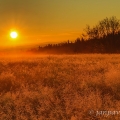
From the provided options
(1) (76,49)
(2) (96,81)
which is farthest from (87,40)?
(2) (96,81)

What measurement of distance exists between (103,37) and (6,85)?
2411 inches

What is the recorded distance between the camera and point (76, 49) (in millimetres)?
71188

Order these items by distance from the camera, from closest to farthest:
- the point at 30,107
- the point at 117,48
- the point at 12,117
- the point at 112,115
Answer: the point at 112,115 → the point at 12,117 → the point at 30,107 → the point at 117,48

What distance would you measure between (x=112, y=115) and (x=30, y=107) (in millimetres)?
2366

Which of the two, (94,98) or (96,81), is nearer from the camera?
(94,98)

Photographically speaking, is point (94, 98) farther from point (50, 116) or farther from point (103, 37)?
point (103, 37)

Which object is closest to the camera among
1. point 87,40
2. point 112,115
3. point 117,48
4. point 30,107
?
point 112,115

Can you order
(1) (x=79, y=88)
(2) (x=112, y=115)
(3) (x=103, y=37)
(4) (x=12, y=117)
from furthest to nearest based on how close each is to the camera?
(3) (x=103, y=37), (1) (x=79, y=88), (4) (x=12, y=117), (2) (x=112, y=115)

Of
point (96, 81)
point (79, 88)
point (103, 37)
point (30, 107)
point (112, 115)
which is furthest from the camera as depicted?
point (103, 37)

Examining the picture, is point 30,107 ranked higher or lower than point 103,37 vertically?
lower

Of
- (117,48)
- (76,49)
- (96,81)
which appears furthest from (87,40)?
(96,81)

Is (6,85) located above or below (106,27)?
below

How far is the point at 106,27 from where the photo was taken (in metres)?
73.1

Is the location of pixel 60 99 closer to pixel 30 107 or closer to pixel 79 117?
pixel 30 107
